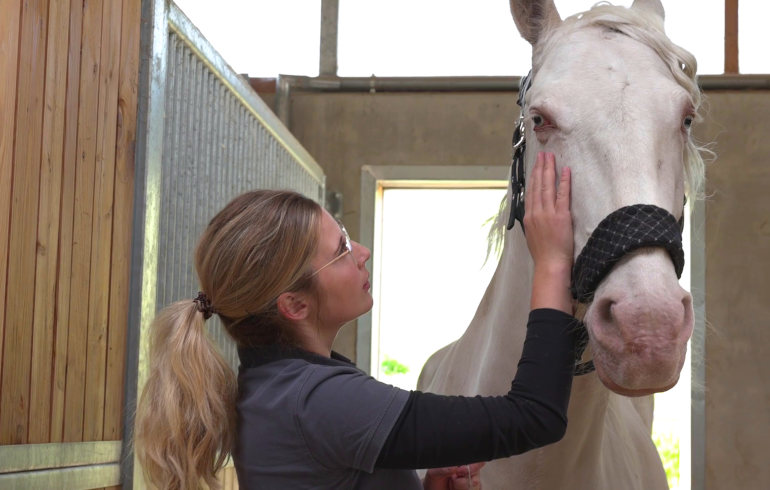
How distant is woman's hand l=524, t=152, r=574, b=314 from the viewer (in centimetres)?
130

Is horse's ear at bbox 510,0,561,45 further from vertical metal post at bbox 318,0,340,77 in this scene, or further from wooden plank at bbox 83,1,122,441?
vertical metal post at bbox 318,0,340,77

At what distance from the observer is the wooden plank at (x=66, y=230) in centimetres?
193

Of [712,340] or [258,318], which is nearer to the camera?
[258,318]

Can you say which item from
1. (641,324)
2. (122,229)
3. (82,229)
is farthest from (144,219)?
(641,324)

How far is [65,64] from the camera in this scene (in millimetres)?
1969

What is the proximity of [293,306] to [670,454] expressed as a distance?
16.9 feet

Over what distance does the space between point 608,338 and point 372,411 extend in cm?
32

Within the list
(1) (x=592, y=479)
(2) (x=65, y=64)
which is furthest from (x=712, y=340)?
(2) (x=65, y=64)

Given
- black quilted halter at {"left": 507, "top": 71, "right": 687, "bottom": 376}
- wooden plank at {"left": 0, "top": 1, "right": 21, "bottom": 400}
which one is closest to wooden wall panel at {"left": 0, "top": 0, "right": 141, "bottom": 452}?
wooden plank at {"left": 0, "top": 1, "right": 21, "bottom": 400}

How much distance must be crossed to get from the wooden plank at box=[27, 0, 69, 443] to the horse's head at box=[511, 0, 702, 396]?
955 millimetres

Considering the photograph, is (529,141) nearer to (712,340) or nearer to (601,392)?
(601,392)

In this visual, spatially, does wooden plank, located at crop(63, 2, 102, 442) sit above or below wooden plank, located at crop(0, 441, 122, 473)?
above

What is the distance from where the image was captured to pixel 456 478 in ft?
4.83

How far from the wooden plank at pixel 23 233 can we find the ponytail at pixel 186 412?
1.71 ft
